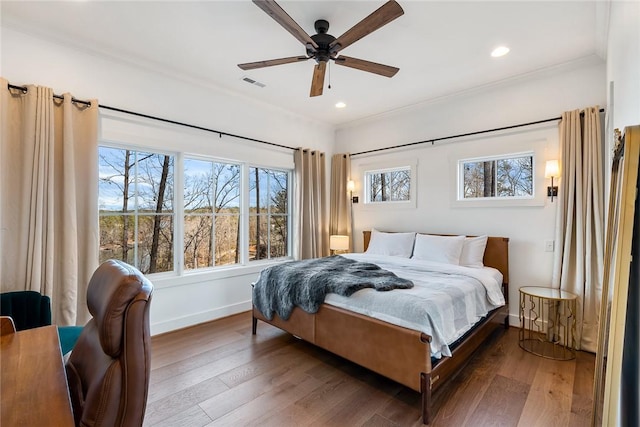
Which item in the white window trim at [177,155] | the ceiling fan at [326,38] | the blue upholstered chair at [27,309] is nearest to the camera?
the ceiling fan at [326,38]

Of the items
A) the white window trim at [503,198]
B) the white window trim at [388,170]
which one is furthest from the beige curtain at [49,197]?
the white window trim at [503,198]

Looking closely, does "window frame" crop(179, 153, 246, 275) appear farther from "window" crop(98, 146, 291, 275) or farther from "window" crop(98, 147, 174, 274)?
"window" crop(98, 147, 174, 274)

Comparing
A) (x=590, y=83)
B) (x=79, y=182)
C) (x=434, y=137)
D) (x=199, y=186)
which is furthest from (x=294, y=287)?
(x=590, y=83)

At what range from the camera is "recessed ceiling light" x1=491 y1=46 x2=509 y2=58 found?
281 cm

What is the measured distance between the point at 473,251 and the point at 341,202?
2214 mm

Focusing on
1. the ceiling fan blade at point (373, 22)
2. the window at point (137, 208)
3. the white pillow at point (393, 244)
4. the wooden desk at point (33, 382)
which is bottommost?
the wooden desk at point (33, 382)

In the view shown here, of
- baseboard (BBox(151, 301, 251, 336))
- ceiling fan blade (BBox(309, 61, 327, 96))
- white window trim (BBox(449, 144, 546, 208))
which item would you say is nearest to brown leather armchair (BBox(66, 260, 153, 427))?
ceiling fan blade (BBox(309, 61, 327, 96))

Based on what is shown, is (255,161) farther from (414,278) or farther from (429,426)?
(429,426)

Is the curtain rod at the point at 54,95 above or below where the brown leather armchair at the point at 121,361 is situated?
above

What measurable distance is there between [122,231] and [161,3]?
2.16m

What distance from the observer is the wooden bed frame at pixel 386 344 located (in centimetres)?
193

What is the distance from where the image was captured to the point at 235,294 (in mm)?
3938

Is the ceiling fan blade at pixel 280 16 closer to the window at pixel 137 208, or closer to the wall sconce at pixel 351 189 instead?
the window at pixel 137 208

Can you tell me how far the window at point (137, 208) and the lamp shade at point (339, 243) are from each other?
230 cm
